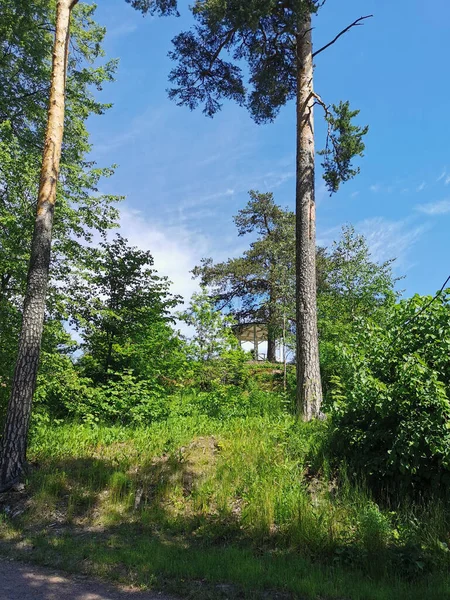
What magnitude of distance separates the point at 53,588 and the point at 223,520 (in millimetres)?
2382

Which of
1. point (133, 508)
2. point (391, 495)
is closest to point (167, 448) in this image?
point (133, 508)

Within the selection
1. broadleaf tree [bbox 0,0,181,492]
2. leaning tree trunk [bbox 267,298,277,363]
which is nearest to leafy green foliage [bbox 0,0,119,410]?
broadleaf tree [bbox 0,0,181,492]

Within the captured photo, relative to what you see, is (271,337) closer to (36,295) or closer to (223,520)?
(36,295)

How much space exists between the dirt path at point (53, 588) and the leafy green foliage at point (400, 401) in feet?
11.7

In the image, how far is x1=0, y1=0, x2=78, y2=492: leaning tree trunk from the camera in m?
6.80

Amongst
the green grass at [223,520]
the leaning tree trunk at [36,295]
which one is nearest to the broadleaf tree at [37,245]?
the leaning tree trunk at [36,295]

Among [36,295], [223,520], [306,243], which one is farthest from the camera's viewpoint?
[306,243]

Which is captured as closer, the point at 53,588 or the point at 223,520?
the point at 53,588

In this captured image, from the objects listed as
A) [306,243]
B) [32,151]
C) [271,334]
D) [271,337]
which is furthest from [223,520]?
[271,337]

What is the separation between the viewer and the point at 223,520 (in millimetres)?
5668

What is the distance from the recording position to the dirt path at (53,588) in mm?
3738

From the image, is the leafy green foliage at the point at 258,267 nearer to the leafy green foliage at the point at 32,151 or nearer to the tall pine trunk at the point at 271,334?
the tall pine trunk at the point at 271,334

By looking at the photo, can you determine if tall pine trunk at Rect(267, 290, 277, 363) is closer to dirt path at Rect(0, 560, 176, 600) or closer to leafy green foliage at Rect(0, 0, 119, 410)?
leafy green foliage at Rect(0, 0, 119, 410)

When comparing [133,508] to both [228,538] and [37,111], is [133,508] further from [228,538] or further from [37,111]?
[37,111]
